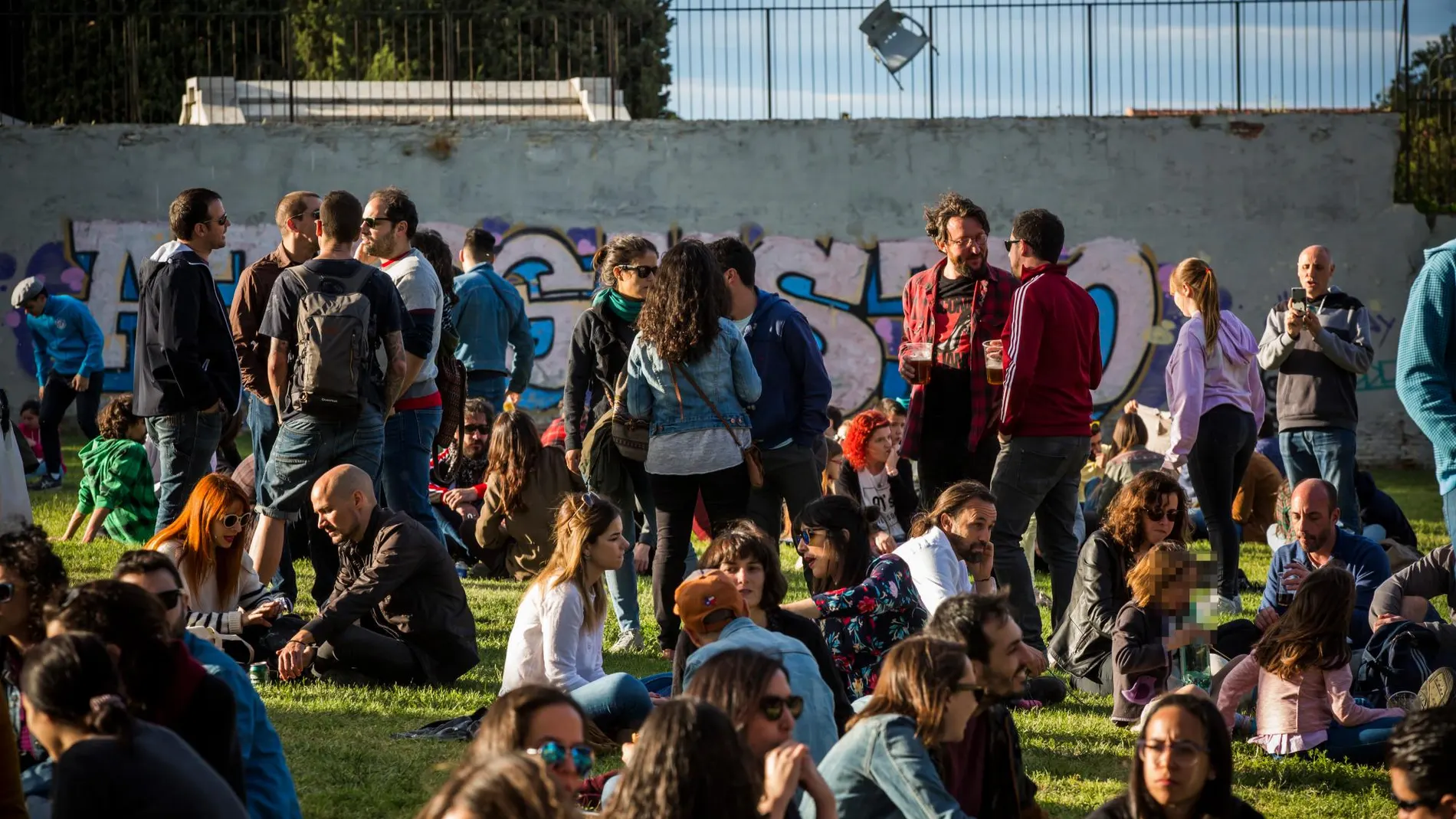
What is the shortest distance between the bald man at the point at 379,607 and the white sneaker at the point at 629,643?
881 millimetres

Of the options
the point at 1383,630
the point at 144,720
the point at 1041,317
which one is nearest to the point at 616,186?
the point at 1041,317

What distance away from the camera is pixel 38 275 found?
60.7ft

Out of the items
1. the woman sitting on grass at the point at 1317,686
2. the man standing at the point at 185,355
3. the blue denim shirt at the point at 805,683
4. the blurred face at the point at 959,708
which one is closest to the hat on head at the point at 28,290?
the man standing at the point at 185,355

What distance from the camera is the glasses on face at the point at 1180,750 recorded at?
4.18 m

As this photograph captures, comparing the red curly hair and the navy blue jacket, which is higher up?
the navy blue jacket

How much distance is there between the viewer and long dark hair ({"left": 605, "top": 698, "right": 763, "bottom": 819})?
323 cm

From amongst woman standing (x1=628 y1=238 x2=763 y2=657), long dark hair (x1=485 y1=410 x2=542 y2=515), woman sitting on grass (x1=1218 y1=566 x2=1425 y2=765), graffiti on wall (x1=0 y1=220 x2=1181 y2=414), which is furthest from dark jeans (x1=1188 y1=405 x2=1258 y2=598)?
graffiti on wall (x1=0 y1=220 x2=1181 y2=414)

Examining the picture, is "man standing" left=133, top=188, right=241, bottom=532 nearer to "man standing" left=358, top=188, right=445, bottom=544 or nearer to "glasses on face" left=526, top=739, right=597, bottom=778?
"man standing" left=358, top=188, right=445, bottom=544

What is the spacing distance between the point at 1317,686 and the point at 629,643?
10.6 ft

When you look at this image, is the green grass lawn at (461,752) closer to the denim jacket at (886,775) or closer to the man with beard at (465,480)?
the denim jacket at (886,775)

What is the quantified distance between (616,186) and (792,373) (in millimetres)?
11219

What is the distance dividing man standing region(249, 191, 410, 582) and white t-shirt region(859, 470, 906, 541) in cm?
297

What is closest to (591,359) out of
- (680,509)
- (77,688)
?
(680,509)

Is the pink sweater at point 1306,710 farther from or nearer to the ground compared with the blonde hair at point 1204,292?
nearer to the ground
